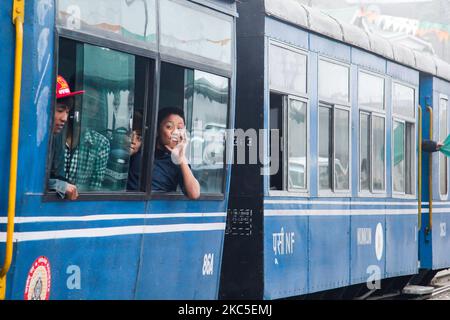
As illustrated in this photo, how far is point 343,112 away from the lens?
8.98 meters

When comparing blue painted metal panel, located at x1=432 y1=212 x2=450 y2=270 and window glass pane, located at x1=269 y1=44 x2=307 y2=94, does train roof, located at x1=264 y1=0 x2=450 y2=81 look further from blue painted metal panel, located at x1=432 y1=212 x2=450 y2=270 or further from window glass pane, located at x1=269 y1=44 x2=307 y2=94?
blue painted metal panel, located at x1=432 y1=212 x2=450 y2=270

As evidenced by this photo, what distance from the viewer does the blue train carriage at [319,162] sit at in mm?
7508

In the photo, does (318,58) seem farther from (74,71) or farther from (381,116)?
(74,71)

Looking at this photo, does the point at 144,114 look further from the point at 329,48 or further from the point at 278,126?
the point at 329,48

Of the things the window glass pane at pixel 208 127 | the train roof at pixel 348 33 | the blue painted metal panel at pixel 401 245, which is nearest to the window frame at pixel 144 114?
the window glass pane at pixel 208 127

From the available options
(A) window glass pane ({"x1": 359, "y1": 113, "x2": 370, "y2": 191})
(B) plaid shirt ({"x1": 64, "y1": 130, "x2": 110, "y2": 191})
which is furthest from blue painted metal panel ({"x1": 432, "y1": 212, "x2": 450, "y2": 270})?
(B) plaid shirt ({"x1": 64, "y1": 130, "x2": 110, "y2": 191})

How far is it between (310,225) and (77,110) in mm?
3525

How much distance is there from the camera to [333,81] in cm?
877

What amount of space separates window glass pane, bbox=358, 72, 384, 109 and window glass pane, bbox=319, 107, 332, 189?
0.79 metres

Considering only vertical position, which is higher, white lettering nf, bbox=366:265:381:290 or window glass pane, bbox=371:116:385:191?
window glass pane, bbox=371:116:385:191

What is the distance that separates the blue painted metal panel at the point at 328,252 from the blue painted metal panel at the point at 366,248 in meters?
0.16

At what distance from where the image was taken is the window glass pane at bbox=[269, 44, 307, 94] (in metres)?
7.65

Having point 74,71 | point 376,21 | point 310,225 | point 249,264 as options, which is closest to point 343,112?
point 310,225

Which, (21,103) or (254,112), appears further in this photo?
(254,112)
